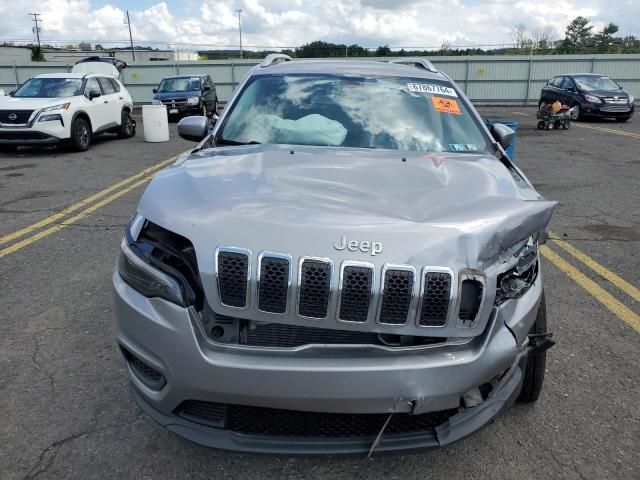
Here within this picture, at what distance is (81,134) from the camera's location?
1200cm

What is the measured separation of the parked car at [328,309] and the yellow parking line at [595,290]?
6.31 feet

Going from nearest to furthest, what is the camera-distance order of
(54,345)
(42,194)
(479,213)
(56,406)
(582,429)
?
1. (479,213)
2. (582,429)
3. (56,406)
4. (54,345)
5. (42,194)

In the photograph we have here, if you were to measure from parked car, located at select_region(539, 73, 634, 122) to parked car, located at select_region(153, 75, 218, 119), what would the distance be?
508 inches

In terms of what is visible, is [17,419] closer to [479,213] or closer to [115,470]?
[115,470]

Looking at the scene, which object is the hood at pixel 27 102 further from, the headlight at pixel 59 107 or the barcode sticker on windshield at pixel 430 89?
the barcode sticker on windshield at pixel 430 89

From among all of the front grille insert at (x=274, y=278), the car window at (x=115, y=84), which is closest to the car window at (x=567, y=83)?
the car window at (x=115, y=84)

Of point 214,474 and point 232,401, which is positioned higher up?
point 232,401

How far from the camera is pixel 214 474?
2.29 m

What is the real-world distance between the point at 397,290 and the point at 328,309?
9.8 inches

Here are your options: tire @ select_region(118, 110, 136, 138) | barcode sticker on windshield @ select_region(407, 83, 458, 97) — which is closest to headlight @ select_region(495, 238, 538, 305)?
barcode sticker on windshield @ select_region(407, 83, 458, 97)

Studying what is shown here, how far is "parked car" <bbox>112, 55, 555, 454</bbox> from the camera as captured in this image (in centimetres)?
183

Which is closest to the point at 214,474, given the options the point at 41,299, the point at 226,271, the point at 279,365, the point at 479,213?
the point at 279,365

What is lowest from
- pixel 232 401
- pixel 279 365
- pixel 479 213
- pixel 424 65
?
pixel 232 401

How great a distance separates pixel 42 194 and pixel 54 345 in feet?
17.3
